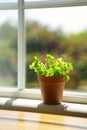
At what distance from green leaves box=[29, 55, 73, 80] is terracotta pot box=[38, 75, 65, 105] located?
0.13 ft

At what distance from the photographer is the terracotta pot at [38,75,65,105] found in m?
2.19

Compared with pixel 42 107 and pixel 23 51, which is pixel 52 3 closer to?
pixel 23 51

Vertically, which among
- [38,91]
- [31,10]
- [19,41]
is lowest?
[38,91]

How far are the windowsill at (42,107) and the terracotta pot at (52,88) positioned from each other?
0.21ft

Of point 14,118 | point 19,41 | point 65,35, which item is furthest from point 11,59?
point 14,118

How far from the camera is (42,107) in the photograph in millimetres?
2131

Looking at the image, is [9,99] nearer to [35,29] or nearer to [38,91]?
[38,91]

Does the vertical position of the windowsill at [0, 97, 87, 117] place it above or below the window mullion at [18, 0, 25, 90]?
below

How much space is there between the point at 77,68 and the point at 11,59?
0.64 metres

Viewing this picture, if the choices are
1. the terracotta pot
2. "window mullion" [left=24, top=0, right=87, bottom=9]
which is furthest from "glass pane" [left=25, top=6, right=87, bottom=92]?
the terracotta pot

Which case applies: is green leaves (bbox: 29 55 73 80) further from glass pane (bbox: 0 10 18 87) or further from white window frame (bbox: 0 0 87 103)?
glass pane (bbox: 0 10 18 87)

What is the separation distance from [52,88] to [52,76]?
0.35 feet

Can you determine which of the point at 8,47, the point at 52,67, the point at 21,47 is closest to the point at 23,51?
the point at 21,47

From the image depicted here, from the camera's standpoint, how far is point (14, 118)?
6.22 ft
